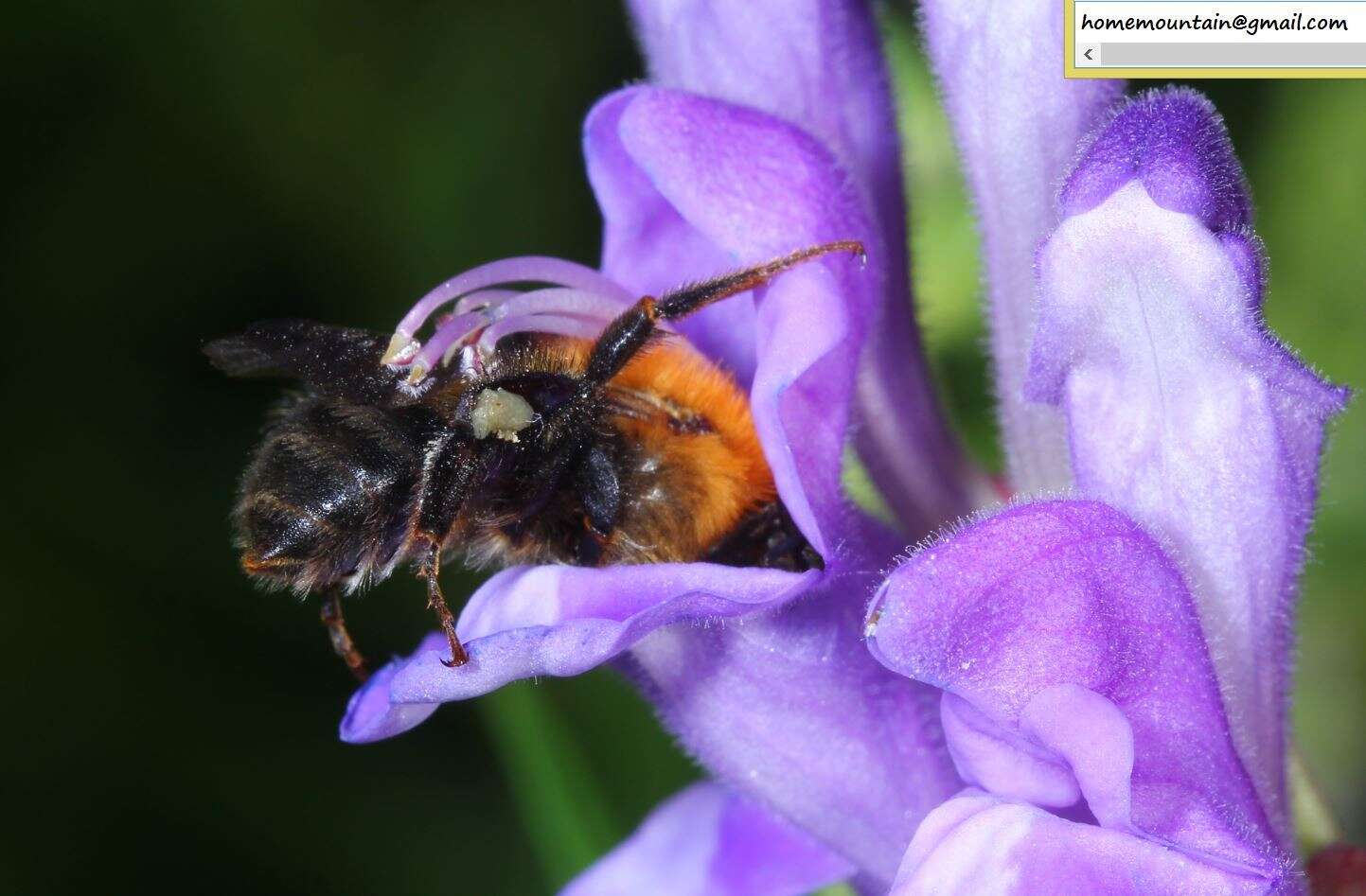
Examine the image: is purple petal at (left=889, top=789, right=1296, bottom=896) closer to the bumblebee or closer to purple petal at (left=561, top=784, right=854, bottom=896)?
the bumblebee

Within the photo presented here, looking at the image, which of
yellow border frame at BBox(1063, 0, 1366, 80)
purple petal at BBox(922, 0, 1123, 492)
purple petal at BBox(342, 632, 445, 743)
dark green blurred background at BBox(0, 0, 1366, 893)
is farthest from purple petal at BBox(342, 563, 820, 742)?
dark green blurred background at BBox(0, 0, 1366, 893)

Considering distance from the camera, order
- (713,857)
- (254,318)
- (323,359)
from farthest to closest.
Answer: (254,318), (713,857), (323,359)

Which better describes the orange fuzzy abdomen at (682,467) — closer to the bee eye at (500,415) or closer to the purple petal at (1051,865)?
the bee eye at (500,415)

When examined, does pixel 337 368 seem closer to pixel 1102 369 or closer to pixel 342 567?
pixel 342 567

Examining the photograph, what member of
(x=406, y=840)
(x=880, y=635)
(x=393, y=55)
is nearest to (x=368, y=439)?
(x=880, y=635)

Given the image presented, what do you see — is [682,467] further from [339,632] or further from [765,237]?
[339,632]

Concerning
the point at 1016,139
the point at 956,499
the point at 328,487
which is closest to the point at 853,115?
the point at 1016,139

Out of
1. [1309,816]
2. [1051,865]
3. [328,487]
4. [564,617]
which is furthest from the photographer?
[1309,816]
